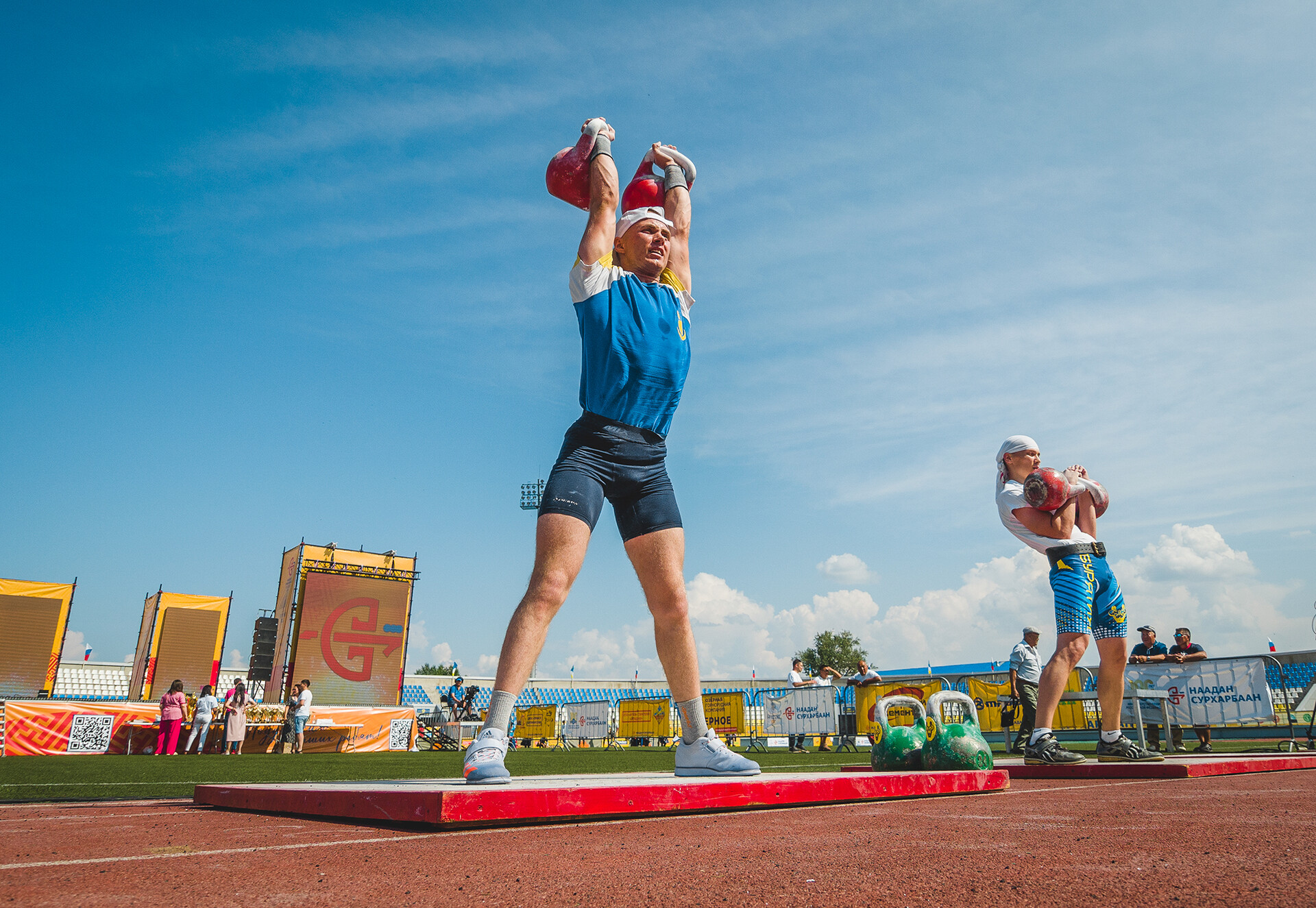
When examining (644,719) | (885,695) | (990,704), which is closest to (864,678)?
(885,695)

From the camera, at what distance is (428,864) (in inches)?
66.5

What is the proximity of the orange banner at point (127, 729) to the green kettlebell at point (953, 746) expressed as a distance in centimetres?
1995

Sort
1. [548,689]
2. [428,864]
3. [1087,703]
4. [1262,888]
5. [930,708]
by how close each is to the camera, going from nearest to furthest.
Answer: [1262,888], [428,864], [930,708], [1087,703], [548,689]

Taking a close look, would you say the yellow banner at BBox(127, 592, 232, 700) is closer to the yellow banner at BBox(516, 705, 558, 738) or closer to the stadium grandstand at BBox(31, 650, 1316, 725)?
the stadium grandstand at BBox(31, 650, 1316, 725)

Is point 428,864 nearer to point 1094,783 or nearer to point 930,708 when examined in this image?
point 930,708

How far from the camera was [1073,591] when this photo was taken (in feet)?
16.7

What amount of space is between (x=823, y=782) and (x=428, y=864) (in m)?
1.65

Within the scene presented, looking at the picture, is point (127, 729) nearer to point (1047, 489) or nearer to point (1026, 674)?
point (1026, 674)

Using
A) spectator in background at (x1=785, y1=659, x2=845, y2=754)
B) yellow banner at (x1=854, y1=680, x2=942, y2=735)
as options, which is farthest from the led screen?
yellow banner at (x1=854, y1=680, x2=942, y2=735)

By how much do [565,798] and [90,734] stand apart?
833 inches

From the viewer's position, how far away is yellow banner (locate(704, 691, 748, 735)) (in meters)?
17.0

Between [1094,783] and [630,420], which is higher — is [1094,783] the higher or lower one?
the lower one

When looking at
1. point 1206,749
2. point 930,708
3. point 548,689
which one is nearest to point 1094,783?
point 930,708

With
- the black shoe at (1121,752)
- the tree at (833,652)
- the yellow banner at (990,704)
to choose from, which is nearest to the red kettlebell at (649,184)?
the black shoe at (1121,752)
